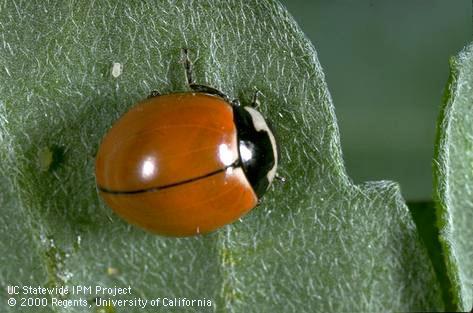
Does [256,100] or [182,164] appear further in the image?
[256,100]

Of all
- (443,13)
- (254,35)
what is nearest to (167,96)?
(254,35)

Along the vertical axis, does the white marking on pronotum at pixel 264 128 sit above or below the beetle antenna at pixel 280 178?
above

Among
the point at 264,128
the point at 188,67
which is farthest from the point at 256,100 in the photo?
the point at 188,67

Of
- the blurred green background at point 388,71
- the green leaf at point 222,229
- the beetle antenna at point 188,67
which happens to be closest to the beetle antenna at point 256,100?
the green leaf at point 222,229

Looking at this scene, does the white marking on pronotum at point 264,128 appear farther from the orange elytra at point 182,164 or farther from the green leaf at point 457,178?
the green leaf at point 457,178

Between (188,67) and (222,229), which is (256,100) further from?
(222,229)

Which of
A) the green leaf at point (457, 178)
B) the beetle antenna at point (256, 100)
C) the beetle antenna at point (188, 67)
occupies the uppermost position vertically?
the beetle antenna at point (188, 67)
